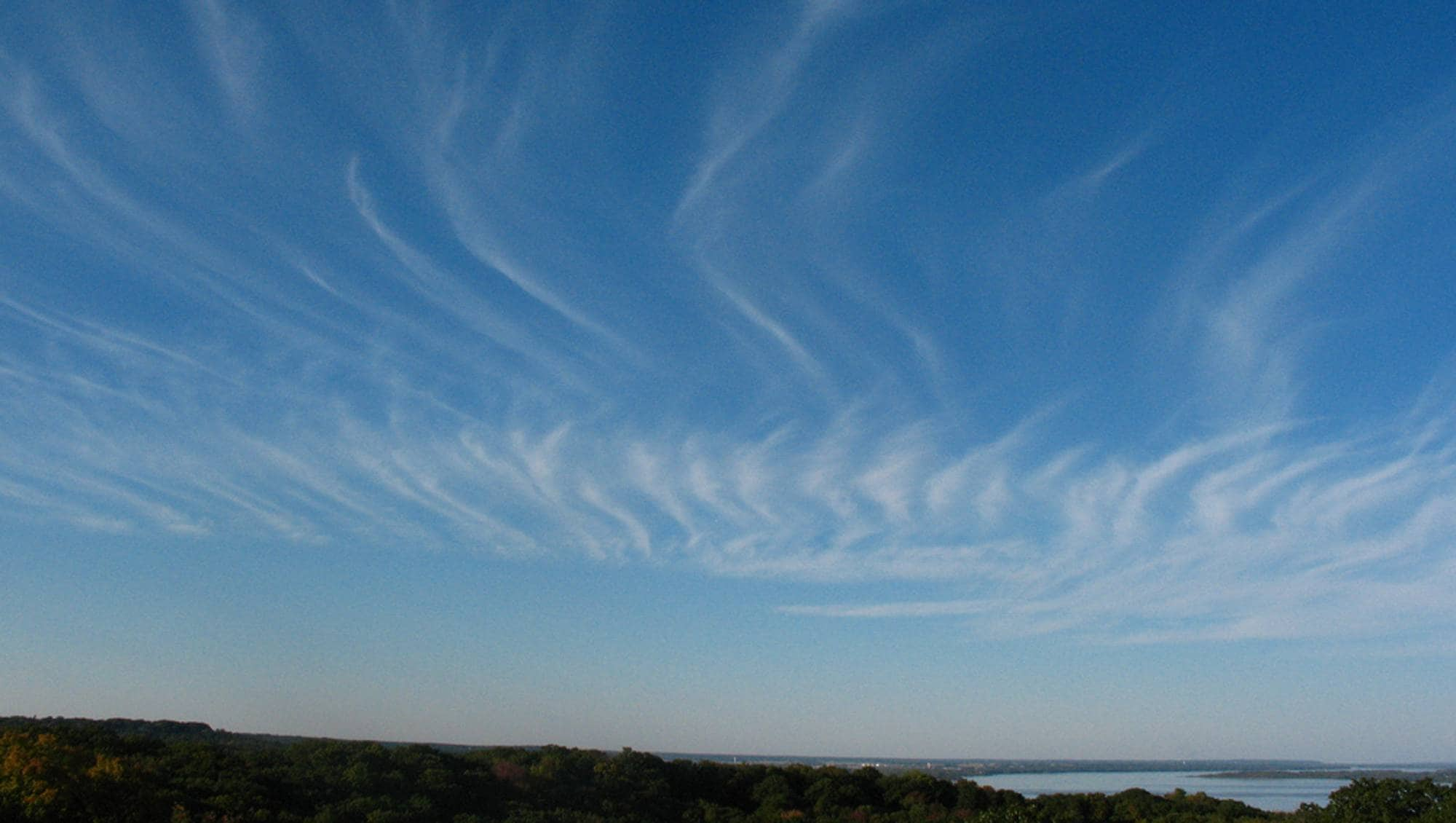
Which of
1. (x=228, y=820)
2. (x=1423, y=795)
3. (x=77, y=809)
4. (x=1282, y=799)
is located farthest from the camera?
(x=1282, y=799)

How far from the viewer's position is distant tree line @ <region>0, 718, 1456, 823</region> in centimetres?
→ 2508

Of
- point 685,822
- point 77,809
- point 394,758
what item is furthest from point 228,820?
point 685,822

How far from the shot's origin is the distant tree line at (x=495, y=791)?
82.3 feet

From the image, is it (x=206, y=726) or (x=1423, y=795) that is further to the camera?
(x=206, y=726)

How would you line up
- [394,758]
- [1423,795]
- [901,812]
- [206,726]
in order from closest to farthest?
[1423,795], [394,758], [901,812], [206,726]

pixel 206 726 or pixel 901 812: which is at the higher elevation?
pixel 206 726

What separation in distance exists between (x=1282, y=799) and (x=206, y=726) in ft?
299

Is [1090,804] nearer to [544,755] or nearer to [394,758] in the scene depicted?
[544,755]

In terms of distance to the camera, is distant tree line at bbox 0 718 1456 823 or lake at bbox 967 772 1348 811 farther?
lake at bbox 967 772 1348 811

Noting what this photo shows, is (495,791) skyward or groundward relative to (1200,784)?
groundward

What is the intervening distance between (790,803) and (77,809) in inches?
1221

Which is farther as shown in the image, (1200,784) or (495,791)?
(1200,784)

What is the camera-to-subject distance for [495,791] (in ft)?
122

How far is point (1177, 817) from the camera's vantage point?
1603 inches
